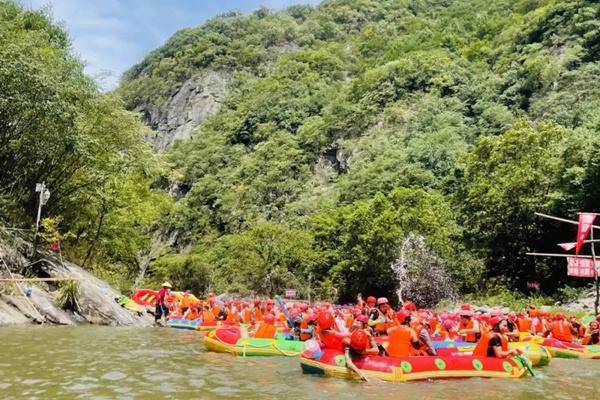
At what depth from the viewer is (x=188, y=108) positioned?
115562 millimetres

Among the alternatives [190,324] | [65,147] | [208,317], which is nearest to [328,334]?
[208,317]

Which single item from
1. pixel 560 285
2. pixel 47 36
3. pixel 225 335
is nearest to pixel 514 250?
pixel 560 285

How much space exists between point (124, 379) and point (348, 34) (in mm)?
132261

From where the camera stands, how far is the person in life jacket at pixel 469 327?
1455cm

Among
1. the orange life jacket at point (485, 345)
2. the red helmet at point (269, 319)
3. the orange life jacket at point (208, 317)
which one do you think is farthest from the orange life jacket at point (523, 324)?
the orange life jacket at point (208, 317)

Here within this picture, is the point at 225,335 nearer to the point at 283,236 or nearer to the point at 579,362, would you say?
the point at 579,362

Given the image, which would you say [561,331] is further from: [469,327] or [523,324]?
[469,327]

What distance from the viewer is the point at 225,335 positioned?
51.3 feet

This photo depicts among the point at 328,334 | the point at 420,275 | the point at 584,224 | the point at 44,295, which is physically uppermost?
the point at 584,224

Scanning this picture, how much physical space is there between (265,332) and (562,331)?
9231 mm

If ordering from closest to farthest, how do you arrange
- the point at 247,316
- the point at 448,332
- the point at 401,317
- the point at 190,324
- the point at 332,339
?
the point at 332,339 < the point at 401,317 < the point at 448,332 < the point at 247,316 < the point at 190,324

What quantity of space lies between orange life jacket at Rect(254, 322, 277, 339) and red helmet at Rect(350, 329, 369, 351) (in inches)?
195

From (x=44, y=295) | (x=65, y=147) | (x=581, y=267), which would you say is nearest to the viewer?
(x=44, y=295)

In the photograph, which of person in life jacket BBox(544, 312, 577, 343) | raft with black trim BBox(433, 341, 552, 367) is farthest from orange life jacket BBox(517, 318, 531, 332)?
raft with black trim BBox(433, 341, 552, 367)
